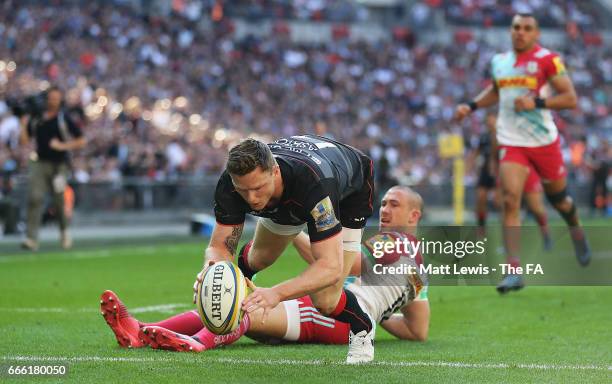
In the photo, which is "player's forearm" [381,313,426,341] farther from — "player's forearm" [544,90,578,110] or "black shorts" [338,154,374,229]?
"player's forearm" [544,90,578,110]

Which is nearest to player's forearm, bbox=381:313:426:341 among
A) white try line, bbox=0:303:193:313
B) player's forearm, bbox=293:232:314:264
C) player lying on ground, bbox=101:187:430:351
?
player lying on ground, bbox=101:187:430:351

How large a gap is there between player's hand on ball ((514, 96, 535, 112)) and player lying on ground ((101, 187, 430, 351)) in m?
3.20

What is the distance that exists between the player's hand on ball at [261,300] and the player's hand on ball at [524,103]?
571 cm

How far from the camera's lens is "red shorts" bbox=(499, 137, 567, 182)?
1104 cm

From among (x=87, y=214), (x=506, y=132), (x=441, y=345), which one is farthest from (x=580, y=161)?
(x=441, y=345)

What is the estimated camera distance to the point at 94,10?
3491 cm

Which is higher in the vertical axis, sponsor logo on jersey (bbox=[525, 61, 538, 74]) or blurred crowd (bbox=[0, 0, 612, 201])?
sponsor logo on jersey (bbox=[525, 61, 538, 74])

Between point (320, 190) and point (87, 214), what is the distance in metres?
19.2

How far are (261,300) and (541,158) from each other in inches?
244

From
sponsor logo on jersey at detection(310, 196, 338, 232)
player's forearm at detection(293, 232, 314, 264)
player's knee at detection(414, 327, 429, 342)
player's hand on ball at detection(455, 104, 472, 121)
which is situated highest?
player's hand on ball at detection(455, 104, 472, 121)

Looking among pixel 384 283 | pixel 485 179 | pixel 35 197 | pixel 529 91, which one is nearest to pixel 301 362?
pixel 384 283

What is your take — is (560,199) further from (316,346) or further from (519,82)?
(316,346)

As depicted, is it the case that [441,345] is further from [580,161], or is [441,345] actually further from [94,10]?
[580,161]

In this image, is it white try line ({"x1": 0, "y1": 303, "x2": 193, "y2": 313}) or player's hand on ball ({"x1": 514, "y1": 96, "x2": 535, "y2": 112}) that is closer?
white try line ({"x1": 0, "y1": 303, "x2": 193, "y2": 313})
